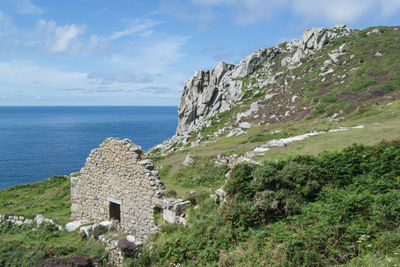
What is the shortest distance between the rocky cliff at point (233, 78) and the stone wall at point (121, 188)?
156ft

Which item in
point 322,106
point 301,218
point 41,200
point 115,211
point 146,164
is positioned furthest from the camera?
point 322,106

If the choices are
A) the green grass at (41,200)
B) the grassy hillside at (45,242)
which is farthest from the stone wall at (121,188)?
the green grass at (41,200)

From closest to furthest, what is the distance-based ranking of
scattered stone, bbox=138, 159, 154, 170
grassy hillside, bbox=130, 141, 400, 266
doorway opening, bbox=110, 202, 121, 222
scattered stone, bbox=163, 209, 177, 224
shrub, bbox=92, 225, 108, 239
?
grassy hillside, bbox=130, 141, 400, 266 < scattered stone, bbox=163, 209, 177, 224 < scattered stone, bbox=138, 159, 154, 170 < shrub, bbox=92, 225, 108, 239 < doorway opening, bbox=110, 202, 121, 222

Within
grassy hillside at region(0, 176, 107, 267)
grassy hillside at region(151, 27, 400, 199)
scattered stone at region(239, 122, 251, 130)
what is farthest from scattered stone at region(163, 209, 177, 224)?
scattered stone at region(239, 122, 251, 130)

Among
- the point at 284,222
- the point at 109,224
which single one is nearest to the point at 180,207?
the point at 109,224

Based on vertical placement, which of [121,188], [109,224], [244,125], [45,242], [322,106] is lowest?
[45,242]

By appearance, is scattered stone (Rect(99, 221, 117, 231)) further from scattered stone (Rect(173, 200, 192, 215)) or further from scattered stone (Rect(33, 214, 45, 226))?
scattered stone (Rect(33, 214, 45, 226))

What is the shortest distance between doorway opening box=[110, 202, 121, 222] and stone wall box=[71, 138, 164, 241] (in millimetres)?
252

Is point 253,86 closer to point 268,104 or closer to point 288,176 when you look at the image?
point 268,104

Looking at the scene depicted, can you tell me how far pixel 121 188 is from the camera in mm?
15070

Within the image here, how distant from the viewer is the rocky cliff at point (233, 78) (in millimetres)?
67312

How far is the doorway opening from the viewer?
1605 cm

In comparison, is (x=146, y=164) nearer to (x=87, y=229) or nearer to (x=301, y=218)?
(x=87, y=229)

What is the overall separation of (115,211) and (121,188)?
210 cm
